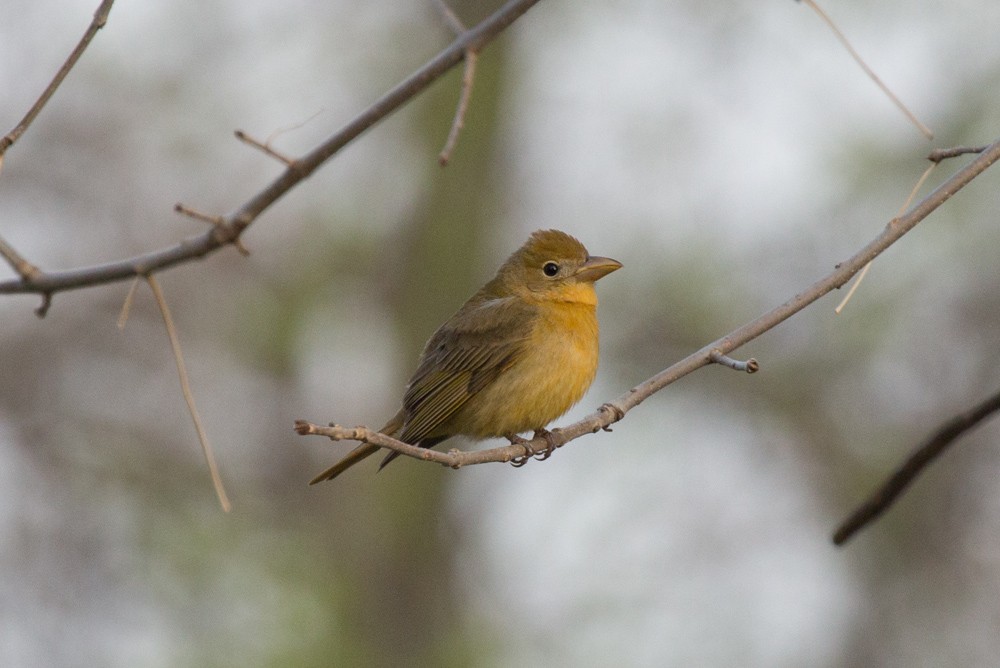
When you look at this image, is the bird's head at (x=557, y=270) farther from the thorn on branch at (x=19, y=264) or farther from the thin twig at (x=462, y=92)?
the thorn on branch at (x=19, y=264)

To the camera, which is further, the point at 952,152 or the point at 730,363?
the point at 730,363

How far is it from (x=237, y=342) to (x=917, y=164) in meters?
7.10

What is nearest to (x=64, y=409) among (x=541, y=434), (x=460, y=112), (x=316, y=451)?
(x=316, y=451)

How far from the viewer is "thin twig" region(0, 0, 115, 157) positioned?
3289mm

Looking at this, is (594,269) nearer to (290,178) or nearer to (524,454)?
(524,454)

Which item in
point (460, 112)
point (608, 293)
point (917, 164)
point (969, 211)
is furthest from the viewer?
point (608, 293)

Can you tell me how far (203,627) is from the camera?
1220 cm

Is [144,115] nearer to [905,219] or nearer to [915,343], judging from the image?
[915,343]

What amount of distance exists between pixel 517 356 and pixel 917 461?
8.48 ft

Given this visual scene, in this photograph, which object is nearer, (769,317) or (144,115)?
(769,317)

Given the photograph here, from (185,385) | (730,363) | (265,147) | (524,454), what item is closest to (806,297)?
(730,363)

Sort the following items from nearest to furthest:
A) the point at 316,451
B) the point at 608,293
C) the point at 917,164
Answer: the point at 917,164 < the point at 608,293 < the point at 316,451

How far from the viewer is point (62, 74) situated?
10.7 feet

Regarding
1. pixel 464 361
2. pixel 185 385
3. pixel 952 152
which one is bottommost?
pixel 464 361
